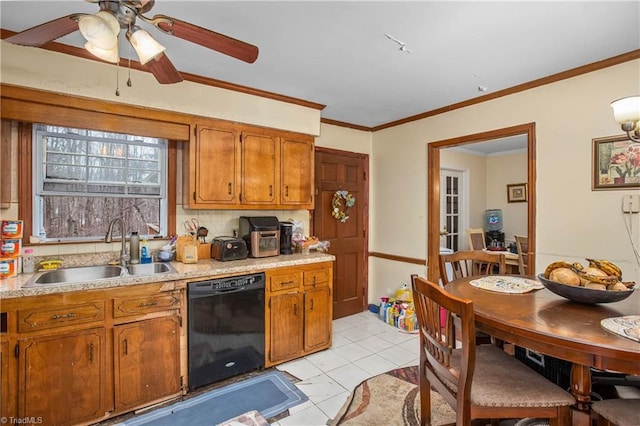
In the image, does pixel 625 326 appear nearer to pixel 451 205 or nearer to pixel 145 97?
pixel 145 97

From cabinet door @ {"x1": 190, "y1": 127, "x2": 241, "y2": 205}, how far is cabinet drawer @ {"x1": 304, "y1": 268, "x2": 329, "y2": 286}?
0.96 m

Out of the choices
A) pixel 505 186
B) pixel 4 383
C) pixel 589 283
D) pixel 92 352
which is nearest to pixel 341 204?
pixel 589 283

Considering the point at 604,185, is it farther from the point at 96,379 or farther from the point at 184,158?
the point at 96,379

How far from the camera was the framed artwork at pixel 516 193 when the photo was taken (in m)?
5.58

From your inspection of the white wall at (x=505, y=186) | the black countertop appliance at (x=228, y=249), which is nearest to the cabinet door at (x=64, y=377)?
the black countertop appliance at (x=228, y=249)

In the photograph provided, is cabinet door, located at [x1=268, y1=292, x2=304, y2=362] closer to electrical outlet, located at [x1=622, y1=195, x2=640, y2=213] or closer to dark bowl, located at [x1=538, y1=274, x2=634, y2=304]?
dark bowl, located at [x1=538, y1=274, x2=634, y2=304]

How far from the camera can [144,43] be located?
1.41 metres

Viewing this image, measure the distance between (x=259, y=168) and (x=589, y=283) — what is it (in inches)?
100

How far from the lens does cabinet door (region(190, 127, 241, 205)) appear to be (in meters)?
2.71

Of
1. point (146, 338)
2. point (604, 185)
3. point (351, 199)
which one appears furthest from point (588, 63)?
point (146, 338)

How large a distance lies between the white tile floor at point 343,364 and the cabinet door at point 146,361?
2.85 feet

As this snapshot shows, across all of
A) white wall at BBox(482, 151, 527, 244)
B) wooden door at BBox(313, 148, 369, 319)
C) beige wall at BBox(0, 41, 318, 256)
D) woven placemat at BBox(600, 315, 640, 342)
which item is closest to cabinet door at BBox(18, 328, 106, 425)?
beige wall at BBox(0, 41, 318, 256)

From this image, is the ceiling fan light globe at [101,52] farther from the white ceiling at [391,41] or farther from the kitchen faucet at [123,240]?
the kitchen faucet at [123,240]

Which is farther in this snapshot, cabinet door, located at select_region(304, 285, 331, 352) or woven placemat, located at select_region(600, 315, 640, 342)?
cabinet door, located at select_region(304, 285, 331, 352)
